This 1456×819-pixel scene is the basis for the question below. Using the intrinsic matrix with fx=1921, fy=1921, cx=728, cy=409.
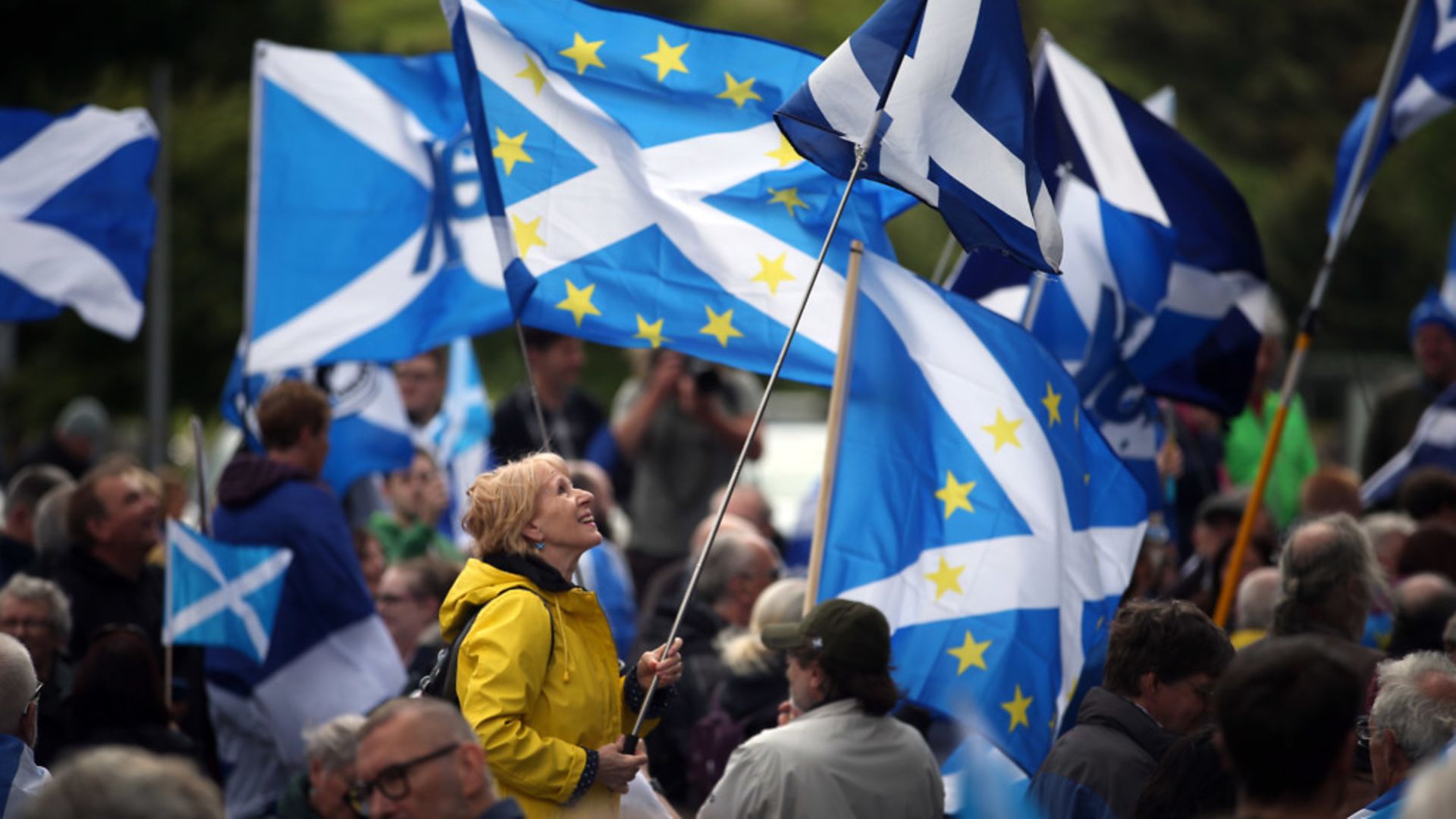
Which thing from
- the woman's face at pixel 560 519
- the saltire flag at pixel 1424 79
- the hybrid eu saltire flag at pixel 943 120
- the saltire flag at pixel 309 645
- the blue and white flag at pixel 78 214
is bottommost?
the saltire flag at pixel 309 645

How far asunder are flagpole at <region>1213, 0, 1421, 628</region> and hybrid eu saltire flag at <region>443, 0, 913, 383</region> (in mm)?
2191

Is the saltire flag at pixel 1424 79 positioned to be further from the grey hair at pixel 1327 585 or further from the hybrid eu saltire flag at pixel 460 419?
the hybrid eu saltire flag at pixel 460 419

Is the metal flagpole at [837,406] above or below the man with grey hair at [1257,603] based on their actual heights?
above

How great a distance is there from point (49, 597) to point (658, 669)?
2.72 metres

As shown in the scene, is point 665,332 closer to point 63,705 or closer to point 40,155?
point 63,705

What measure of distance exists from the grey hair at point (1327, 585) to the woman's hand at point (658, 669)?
2142 millimetres

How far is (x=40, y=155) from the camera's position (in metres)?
8.83

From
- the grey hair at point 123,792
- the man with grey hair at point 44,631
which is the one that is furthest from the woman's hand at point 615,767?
the man with grey hair at point 44,631

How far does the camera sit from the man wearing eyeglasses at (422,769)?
3.71 metres

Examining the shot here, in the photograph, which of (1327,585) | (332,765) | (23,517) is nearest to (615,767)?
(332,765)

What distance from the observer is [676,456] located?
10.6 m

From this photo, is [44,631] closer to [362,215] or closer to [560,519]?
[560,519]

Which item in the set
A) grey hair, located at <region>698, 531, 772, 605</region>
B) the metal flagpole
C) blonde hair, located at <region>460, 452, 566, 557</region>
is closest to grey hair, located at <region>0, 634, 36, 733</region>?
blonde hair, located at <region>460, 452, 566, 557</region>

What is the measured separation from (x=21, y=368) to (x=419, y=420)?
16090 mm
